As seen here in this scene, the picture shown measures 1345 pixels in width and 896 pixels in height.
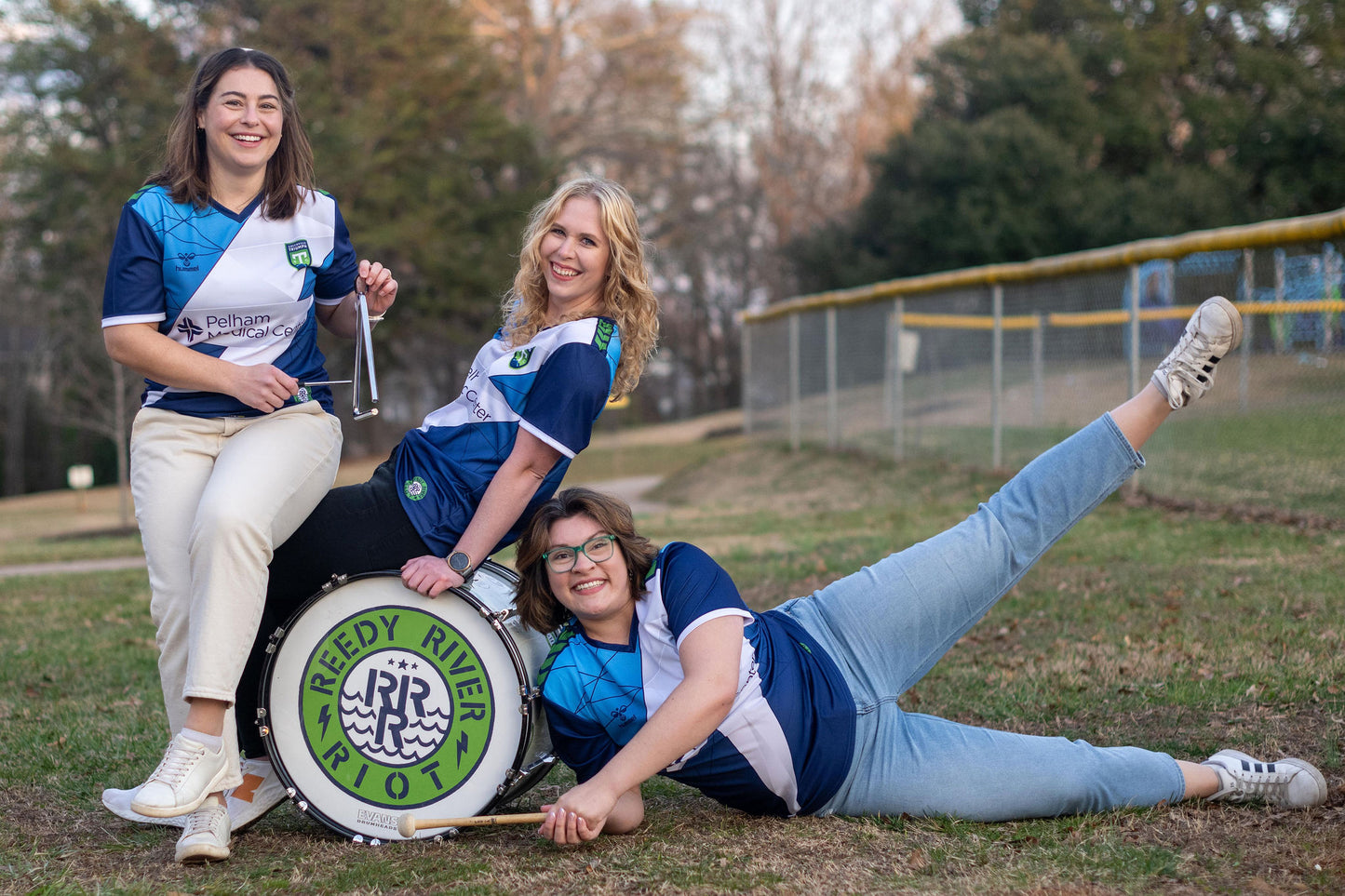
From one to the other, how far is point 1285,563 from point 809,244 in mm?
25596

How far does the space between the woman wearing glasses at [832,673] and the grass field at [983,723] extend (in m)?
0.08

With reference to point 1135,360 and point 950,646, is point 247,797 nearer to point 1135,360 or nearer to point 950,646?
point 950,646

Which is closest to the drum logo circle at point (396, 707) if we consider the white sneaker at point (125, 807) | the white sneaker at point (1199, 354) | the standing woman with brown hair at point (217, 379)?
the standing woman with brown hair at point (217, 379)

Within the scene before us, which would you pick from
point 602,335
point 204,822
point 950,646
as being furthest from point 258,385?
point 950,646

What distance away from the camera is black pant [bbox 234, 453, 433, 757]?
342 centimetres

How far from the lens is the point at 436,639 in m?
3.31

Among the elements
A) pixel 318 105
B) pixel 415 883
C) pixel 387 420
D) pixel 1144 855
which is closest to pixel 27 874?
pixel 415 883

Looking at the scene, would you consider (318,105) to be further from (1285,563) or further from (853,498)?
(1285,563)

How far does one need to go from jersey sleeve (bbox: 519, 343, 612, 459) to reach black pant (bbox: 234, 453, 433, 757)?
1.54ft

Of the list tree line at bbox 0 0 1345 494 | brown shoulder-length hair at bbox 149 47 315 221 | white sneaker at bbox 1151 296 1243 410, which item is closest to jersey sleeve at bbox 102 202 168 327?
brown shoulder-length hair at bbox 149 47 315 221

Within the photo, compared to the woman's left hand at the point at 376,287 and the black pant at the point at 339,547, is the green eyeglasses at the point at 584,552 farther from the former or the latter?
the woman's left hand at the point at 376,287

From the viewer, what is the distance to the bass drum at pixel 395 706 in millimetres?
3303

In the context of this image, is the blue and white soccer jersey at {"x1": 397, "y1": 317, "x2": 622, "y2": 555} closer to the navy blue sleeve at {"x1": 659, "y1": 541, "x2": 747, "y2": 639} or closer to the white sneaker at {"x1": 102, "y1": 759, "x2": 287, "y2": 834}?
the navy blue sleeve at {"x1": 659, "y1": 541, "x2": 747, "y2": 639}

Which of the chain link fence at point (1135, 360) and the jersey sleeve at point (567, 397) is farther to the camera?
the chain link fence at point (1135, 360)
